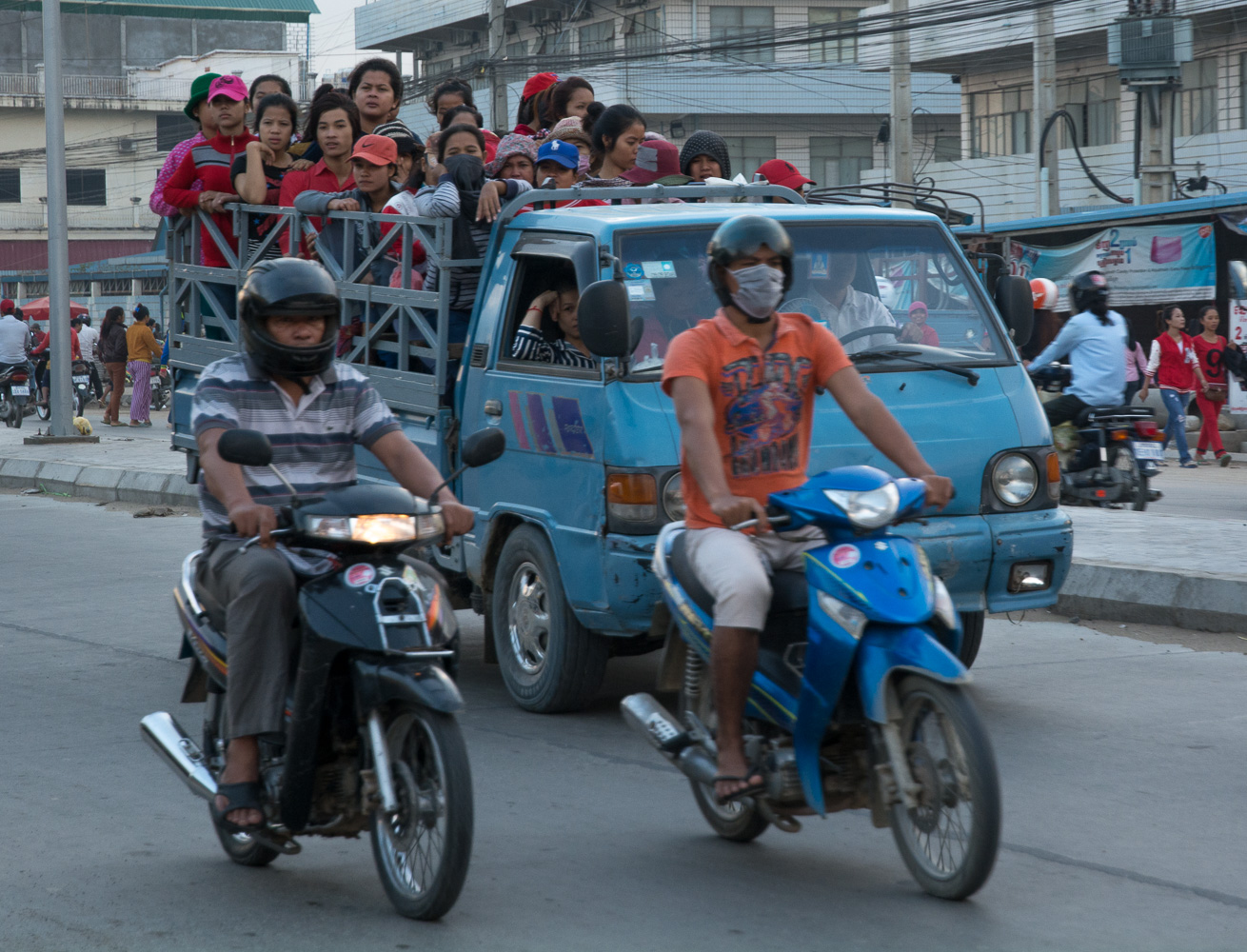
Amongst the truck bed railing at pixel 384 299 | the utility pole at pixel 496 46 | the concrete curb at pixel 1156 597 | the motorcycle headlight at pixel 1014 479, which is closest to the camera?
the motorcycle headlight at pixel 1014 479

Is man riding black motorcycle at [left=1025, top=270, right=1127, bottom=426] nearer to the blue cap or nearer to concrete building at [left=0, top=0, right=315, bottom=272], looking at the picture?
the blue cap

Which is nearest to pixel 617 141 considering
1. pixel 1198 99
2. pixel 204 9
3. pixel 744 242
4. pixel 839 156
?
pixel 744 242

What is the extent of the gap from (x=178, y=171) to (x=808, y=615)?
6.24 m

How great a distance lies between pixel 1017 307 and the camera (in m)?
6.72

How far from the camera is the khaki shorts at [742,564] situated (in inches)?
162

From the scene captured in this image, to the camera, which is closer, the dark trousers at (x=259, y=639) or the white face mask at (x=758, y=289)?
the dark trousers at (x=259, y=639)

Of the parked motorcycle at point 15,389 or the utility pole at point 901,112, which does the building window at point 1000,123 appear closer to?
the utility pole at point 901,112

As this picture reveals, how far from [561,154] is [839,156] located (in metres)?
43.0

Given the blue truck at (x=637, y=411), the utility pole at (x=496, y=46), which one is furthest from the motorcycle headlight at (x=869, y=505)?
the utility pole at (x=496, y=46)

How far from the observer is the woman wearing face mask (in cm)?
809

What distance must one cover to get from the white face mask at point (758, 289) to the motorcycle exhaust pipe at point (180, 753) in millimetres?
1853

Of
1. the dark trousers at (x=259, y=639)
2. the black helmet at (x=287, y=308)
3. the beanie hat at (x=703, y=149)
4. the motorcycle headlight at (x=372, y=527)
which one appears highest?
the beanie hat at (x=703, y=149)

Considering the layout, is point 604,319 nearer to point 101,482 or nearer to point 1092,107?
point 101,482

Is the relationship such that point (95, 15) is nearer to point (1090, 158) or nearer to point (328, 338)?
point (1090, 158)
